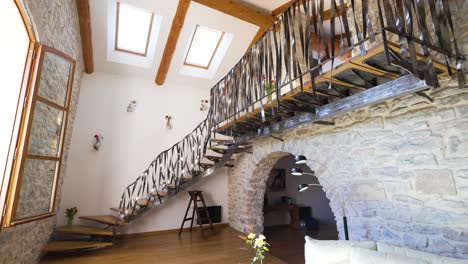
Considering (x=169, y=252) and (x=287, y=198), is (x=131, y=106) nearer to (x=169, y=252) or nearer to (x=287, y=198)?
(x=169, y=252)

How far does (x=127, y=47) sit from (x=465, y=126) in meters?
6.01

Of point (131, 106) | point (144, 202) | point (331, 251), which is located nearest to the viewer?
point (331, 251)

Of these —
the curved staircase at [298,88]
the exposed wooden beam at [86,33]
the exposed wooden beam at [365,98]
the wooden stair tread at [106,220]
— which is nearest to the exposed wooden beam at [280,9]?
the curved staircase at [298,88]

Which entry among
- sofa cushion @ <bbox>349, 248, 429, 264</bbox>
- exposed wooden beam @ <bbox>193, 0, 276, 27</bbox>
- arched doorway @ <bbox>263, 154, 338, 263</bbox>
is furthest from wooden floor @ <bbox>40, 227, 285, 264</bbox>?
exposed wooden beam @ <bbox>193, 0, 276, 27</bbox>

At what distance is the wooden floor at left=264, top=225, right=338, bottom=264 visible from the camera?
144 inches

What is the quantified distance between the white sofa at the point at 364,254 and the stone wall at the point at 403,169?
0.47 meters

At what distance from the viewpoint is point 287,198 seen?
20.5 feet

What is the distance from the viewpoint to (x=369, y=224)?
2369 mm

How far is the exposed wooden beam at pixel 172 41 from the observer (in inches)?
173

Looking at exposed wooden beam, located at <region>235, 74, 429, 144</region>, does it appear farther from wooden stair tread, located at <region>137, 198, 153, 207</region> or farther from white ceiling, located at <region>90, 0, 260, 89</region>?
wooden stair tread, located at <region>137, 198, 153, 207</region>

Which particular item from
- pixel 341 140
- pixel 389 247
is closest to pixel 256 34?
pixel 341 140

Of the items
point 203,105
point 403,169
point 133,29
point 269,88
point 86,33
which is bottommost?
point 403,169

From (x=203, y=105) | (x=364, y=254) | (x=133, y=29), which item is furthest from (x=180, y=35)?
(x=364, y=254)

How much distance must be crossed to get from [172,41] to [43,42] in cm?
278
